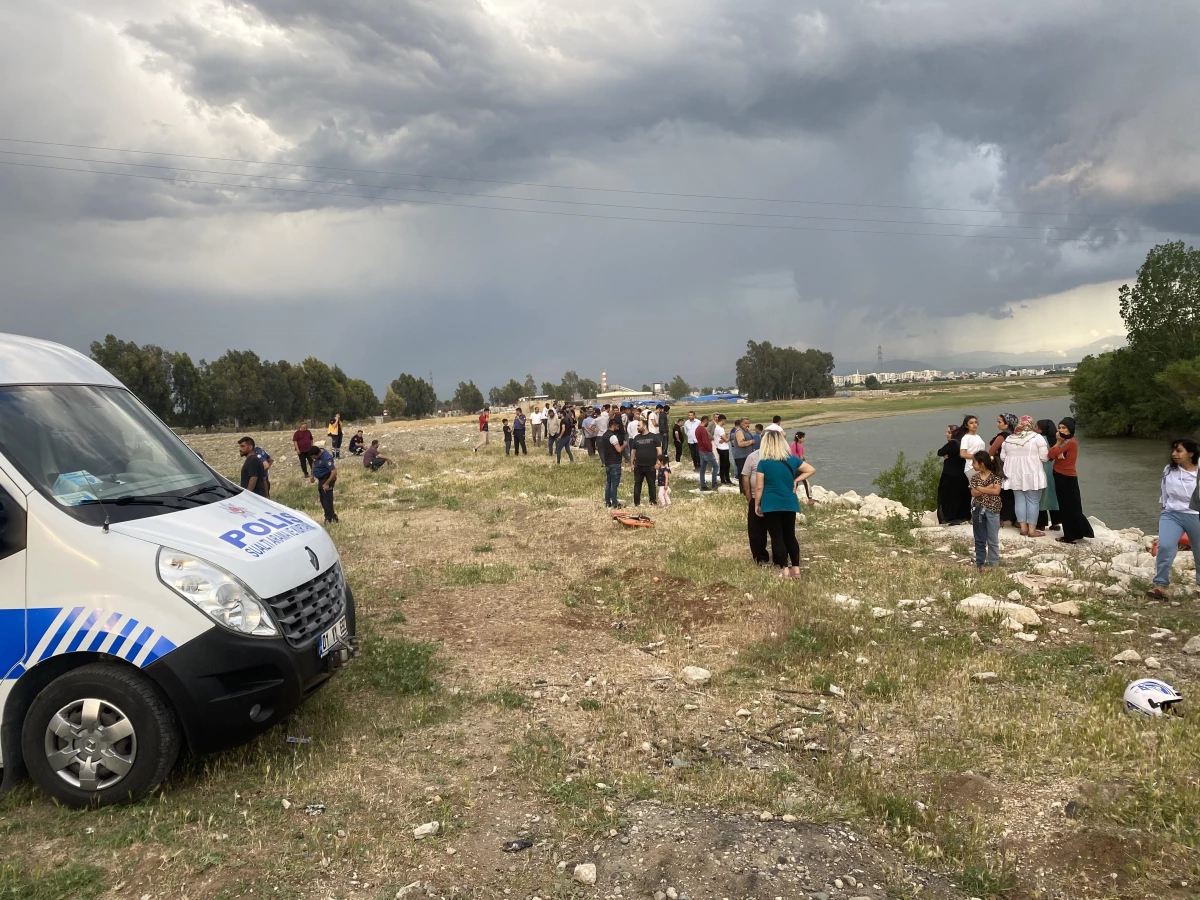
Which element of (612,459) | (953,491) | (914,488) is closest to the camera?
(953,491)

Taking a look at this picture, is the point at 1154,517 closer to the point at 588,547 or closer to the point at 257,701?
the point at 588,547

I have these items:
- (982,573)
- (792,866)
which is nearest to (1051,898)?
(792,866)

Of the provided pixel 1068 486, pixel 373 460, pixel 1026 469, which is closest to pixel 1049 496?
pixel 1068 486

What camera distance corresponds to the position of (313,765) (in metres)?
4.75

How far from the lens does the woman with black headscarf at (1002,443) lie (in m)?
11.7

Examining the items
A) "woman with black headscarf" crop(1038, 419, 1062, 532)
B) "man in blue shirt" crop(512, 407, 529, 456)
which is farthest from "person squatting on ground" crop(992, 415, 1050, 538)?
"man in blue shirt" crop(512, 407, 529, 456)

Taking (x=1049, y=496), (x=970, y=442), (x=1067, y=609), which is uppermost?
(x=970, y=442)

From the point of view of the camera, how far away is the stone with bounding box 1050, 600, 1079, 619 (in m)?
8.00

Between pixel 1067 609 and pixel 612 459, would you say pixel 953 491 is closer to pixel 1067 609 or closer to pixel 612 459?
pixel 1067 609

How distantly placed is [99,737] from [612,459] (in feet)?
39.2

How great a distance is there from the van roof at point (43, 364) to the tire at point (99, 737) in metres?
1.95

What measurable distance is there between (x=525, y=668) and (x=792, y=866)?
3.41 meters

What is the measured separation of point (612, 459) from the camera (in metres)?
15.7

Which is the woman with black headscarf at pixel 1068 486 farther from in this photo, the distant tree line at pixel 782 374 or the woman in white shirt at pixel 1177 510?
the distant tree line at pixel 782 374
